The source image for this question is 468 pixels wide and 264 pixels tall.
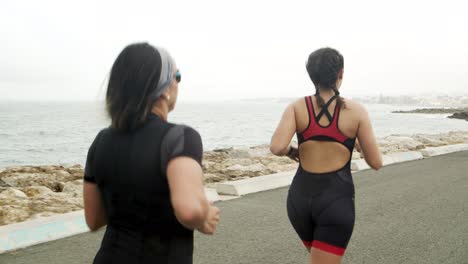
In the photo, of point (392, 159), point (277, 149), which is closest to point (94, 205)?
point (277, 149)

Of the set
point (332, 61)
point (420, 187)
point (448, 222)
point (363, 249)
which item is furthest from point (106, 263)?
→ point (420, 187)

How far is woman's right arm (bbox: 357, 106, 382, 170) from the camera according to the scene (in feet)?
9.87

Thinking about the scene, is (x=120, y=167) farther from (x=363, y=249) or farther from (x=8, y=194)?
(x=8, y=194)

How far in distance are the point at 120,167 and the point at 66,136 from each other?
183 ft

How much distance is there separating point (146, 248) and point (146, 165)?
309 millimetres

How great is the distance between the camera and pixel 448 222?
6.82 m

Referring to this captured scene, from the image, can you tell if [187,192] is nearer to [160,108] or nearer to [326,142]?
[160,108]

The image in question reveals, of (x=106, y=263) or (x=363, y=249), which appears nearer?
(x=106, y=263)

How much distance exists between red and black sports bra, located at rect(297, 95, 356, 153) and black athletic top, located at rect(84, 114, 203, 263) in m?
1.38

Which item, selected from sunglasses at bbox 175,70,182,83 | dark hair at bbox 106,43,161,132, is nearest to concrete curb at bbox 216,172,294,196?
sunglasses at bbox 175,70,182,83

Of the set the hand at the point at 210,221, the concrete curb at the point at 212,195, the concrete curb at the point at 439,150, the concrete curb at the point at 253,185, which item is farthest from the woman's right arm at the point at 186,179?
the concrete curb at the point at 439,150

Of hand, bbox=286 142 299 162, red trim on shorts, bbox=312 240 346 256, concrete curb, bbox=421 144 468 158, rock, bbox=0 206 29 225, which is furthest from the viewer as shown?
concrete curb, bbox=421 144 468 158

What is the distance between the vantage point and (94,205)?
206cm

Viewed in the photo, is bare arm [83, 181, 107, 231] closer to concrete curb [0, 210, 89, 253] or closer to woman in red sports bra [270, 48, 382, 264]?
woman in red sports bra [270, 48, 382, 264]
